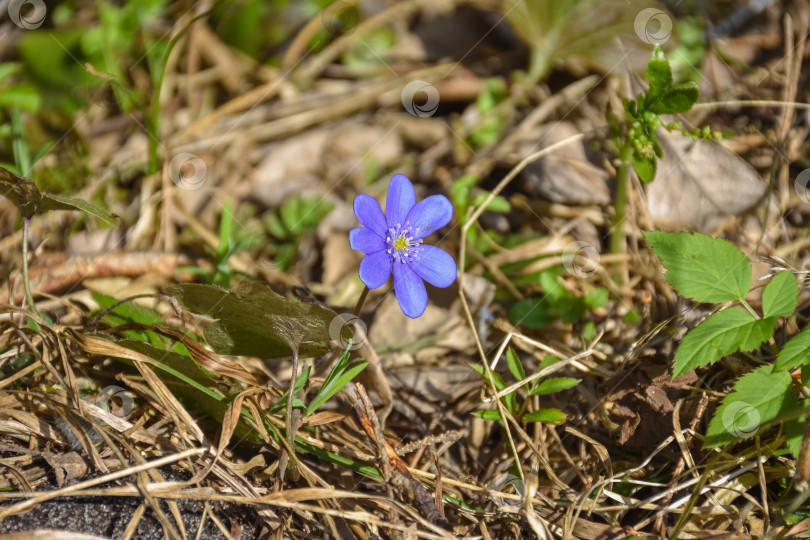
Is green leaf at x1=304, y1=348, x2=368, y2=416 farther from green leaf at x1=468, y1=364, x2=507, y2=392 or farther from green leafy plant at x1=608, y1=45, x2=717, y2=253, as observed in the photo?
green leafy plant at x1=608, y1=45, x2=717, y2=253

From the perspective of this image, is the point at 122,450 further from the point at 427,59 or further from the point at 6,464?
the point at 427,59

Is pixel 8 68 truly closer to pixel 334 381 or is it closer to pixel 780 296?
pixel 334 381

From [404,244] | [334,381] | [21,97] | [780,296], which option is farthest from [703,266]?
[21,97]

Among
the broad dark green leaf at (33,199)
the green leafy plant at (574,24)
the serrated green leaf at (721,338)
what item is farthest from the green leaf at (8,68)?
the serrated green leaf at (721,338)

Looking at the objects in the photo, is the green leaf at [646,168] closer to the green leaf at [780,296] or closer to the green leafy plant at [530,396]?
the green leaf at [780,296]

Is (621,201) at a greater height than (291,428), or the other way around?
(621,201)

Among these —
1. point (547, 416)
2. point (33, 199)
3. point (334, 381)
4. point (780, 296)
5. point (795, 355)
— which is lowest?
point (547, 416)

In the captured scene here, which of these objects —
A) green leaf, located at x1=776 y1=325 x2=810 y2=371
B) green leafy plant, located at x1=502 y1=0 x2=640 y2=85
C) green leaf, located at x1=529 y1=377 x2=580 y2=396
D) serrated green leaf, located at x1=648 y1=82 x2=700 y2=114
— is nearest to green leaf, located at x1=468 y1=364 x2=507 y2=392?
green leaf, located at x1=529 y1=377 x2=580 y2=396
